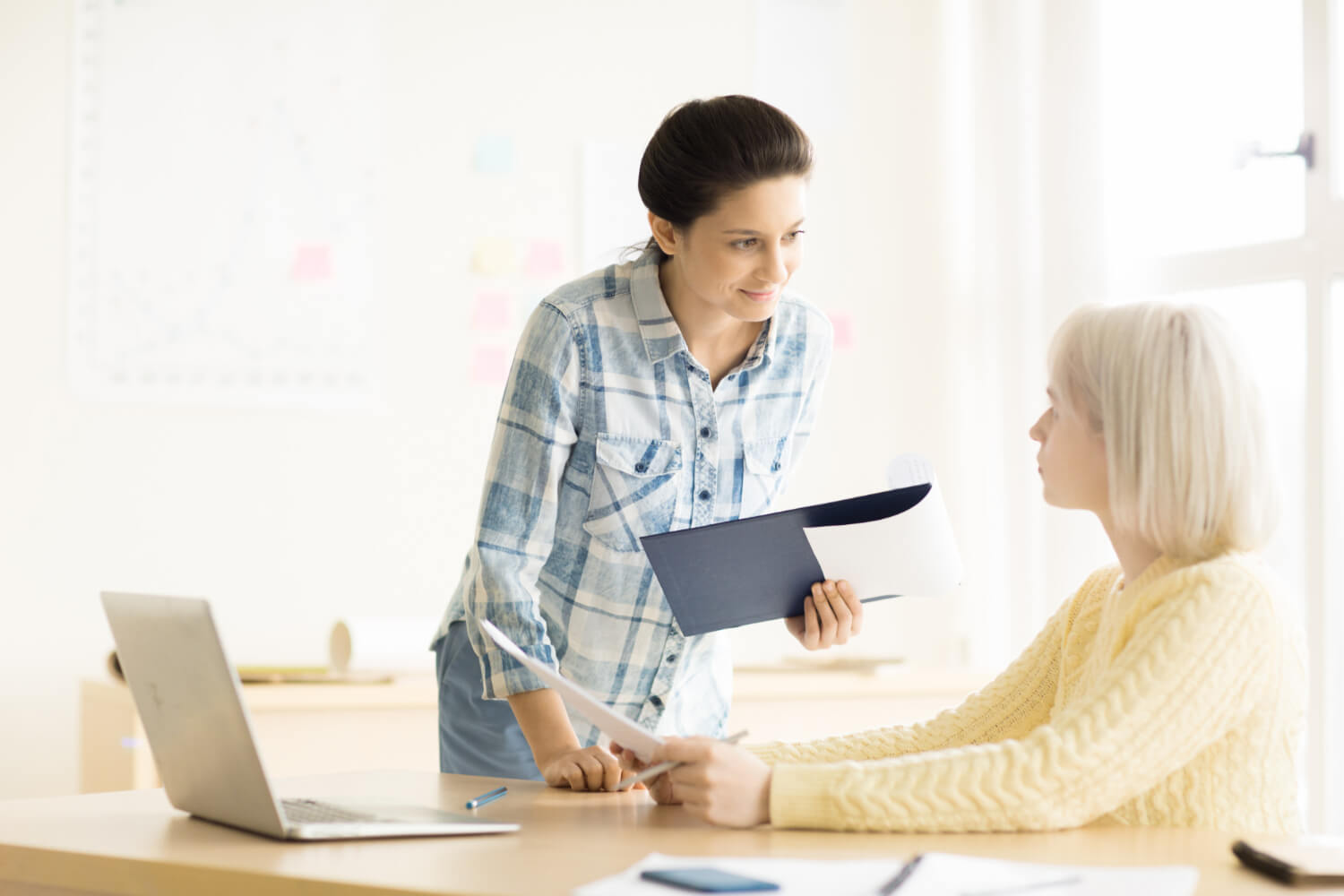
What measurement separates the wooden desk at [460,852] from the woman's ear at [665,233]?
0.67m

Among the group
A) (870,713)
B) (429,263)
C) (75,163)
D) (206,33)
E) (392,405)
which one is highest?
(206,33)

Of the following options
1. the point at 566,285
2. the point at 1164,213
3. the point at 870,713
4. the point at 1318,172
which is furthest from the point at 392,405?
the point at 1318,172

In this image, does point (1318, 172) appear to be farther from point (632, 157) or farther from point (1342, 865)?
point (1342, 865)

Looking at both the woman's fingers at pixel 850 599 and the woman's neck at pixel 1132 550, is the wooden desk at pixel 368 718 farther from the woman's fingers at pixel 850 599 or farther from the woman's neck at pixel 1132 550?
the woman's neck at pixel 1132 550

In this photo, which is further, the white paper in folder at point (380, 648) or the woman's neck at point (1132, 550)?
the white paper in folder at point (380, 648)

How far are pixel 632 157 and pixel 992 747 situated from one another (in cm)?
212

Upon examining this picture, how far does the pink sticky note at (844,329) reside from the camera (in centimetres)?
309

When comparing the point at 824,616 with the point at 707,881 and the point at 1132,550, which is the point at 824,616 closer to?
the point at 1132,550

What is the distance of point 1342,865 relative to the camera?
87 centimetres

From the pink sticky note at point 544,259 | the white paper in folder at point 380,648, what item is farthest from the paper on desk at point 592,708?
the pink sticky note at point 544,259

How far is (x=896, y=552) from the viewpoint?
4.56 feet

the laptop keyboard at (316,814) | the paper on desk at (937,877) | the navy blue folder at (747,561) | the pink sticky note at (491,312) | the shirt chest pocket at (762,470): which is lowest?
the laptop keyboard at (316,814)

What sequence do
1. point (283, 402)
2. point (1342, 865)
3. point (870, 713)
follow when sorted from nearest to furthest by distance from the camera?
1. point (1342, 865)
2. point (870, 713)
3. point (283, 402)

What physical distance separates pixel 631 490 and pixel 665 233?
30 cm
